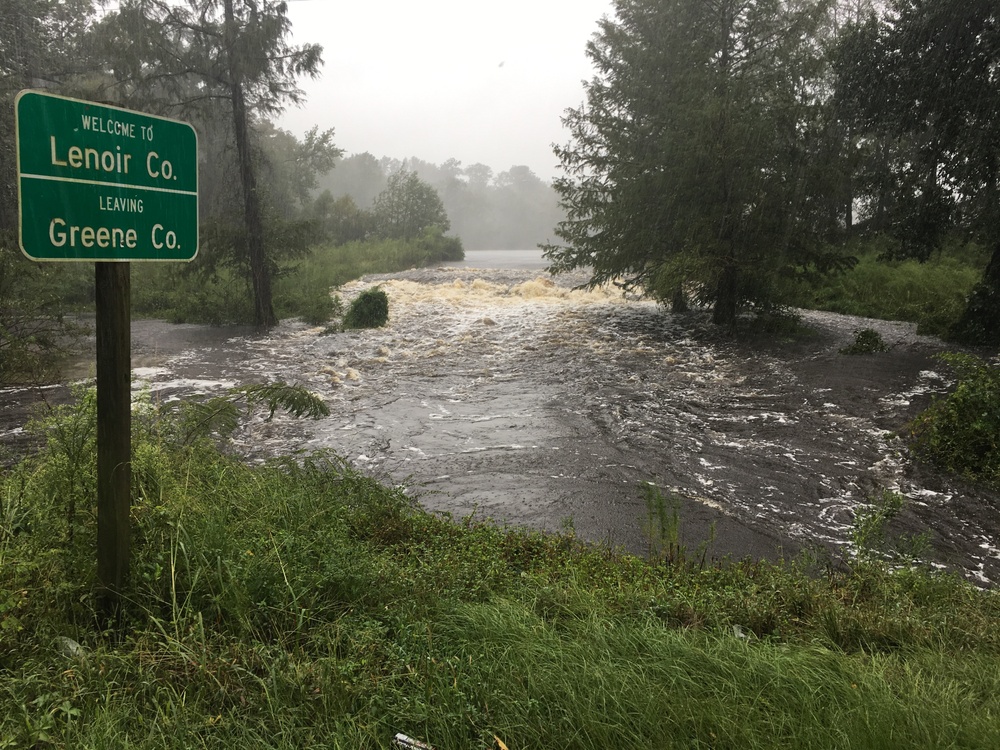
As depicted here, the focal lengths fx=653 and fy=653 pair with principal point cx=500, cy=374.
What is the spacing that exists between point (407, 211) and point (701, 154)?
36083 mm

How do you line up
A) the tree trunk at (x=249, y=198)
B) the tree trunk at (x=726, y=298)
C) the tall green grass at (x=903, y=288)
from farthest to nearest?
the tall green grass at (x=903, y=288), the tree trunk at (x=726, y=298), the tree trunk at (x=249, y=198)

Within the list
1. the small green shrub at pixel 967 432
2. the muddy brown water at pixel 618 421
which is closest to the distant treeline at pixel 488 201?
the muddy brown water at pixel 618 421

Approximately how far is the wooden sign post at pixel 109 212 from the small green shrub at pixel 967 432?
827 cm

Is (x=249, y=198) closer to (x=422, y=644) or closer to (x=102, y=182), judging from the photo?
(x=102, y=182)

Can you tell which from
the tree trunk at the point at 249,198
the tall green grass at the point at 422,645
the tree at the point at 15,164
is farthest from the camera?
the tree trunk at the point at 249,198

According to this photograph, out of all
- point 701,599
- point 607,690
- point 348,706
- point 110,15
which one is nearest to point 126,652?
point 348,706

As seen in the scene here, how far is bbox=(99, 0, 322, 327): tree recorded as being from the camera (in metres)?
14.4

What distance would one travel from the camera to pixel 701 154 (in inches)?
588

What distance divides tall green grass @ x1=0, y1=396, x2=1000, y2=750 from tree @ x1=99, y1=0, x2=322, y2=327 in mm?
13489

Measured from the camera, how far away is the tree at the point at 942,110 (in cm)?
1224

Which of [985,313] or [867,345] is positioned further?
[867,345]

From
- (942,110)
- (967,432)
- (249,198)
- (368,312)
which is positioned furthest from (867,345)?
(249,198)

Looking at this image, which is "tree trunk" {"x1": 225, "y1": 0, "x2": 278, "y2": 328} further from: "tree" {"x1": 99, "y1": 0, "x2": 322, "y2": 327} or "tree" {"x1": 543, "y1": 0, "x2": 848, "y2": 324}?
"tree" {"x1": 543, "y1": 0, "x2": 848, "y2": 324}

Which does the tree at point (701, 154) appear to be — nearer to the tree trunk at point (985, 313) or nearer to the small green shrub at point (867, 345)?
the small green shrub at point (867, 345)
